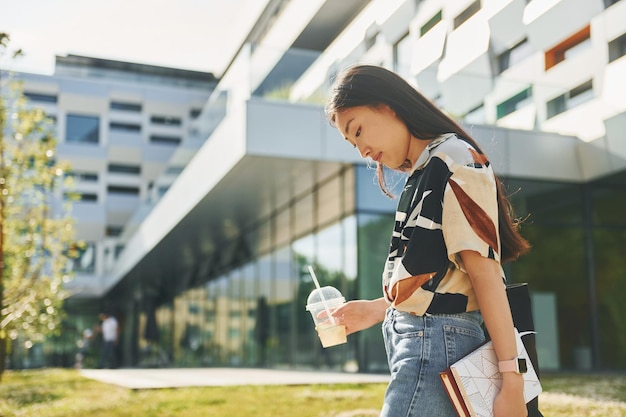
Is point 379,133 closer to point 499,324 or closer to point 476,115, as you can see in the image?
point 499,324

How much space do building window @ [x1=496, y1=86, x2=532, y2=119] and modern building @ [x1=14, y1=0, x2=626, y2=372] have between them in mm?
40

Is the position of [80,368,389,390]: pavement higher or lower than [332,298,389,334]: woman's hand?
lower

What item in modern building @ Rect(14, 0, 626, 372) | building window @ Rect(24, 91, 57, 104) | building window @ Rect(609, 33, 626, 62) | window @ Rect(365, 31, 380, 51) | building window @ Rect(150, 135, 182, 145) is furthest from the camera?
building window @ Rect(150, 135, 182, 145)

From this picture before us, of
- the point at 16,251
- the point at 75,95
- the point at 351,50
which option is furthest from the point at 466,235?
the point at 75,95

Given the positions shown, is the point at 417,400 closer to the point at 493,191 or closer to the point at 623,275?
the point at 493,191

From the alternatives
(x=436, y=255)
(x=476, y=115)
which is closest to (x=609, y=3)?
(x=436, y=255)

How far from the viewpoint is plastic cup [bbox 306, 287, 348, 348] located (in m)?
2.21

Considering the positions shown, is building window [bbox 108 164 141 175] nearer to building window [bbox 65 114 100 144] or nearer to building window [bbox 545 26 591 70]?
building window [bbox 65 114 100 144]

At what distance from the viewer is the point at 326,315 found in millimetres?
2266

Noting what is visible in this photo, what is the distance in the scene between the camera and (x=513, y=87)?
1077 cm

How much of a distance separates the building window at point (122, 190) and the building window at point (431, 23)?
130ft

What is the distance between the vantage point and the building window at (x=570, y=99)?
811 cm

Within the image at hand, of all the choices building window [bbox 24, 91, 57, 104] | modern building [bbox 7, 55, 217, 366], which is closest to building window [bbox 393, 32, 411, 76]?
modern building [bbox 7, 55, 217, 366]

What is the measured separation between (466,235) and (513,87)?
9.51 meters
